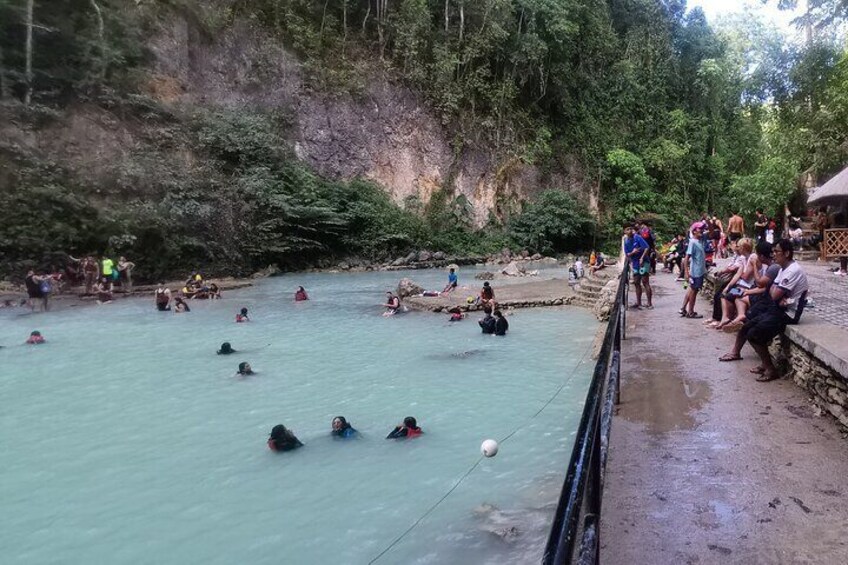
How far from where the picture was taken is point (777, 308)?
20.3ft

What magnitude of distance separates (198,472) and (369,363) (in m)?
5.16

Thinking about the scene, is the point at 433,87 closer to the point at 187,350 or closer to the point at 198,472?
the point at 187,350

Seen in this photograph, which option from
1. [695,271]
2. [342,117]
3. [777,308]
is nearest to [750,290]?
[777,308]

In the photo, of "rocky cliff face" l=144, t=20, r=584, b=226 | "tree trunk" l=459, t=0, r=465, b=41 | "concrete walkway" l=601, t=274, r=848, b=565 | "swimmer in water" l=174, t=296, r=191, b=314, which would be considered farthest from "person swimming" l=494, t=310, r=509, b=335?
"tree trunk" l=459, t=0, r=465, b=41

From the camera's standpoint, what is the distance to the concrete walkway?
318 cm

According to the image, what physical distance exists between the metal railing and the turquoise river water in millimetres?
2667

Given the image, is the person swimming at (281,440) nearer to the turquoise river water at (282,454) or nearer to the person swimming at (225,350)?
the turquoise river water at (282,454)

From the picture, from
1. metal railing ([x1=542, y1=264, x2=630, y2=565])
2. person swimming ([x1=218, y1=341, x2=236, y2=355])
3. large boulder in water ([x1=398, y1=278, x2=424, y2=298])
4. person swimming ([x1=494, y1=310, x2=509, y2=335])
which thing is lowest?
person swimming ([x1=218, y1=341, x2=236, y2=355])

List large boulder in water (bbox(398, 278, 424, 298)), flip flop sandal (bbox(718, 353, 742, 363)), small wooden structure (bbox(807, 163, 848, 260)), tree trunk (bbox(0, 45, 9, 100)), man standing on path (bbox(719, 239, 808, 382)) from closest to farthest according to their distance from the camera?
man standing on path (bbox(719, 239, 808, 382))
flip flop sandal (bbox(718, 353, 742, 363))
small wooden structure (bbox(807, 163, 848, 260))
large boulder in water (bbox(398, 278, 424, 298))
tree trunk (bbox(0, 45, 9, 100))

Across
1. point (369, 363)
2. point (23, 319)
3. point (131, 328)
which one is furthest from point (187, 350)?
point (23, 319)

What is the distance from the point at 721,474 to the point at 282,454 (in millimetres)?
5212

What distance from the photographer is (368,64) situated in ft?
106

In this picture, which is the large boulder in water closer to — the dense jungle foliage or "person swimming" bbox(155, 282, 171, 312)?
"person swimming" bbox(155, 282, 171, 312)

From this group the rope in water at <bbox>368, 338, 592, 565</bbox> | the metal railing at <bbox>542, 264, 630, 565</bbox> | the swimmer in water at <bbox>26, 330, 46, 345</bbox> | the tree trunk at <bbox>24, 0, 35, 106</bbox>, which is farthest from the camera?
the tree trunk at <bbox>24, 0, 35, 106</bbox>
